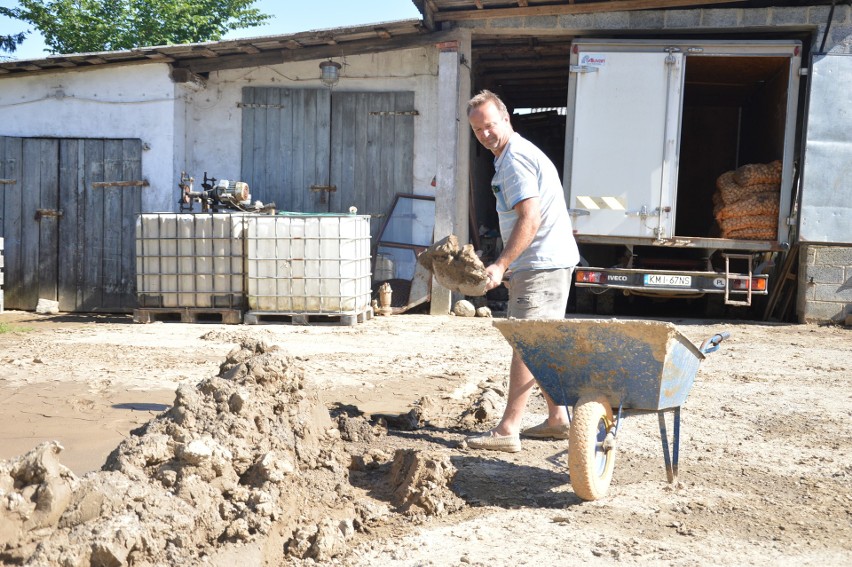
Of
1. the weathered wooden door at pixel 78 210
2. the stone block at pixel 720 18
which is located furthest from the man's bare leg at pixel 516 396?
the weathered wooden door at pixel 78 210

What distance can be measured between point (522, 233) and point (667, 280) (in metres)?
6.19

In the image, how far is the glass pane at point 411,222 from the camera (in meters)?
11.9

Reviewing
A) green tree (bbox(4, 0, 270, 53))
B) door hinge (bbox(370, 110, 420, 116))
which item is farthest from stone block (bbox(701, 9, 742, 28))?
green tree (bbox(4, 0, 270, 53))

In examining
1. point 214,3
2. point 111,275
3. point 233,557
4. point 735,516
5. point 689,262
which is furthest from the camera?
point 214,3

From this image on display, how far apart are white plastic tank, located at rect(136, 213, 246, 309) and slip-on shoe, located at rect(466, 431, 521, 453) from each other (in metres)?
5.97

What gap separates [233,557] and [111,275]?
9.62 m

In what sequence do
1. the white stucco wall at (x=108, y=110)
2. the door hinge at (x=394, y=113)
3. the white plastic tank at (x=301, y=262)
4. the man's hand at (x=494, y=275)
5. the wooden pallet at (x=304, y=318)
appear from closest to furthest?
the man's hand at (x=494, y=275), the white plastic tank at (x=301, y=262), the wooden pallet at (x=304, y=318), the white stucco wall at (x=108, y=110), the door hinge at (x=394, y=113)

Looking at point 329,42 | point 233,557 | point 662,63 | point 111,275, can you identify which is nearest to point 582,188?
point 662,63

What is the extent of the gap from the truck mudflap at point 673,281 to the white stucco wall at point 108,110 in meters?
5.88

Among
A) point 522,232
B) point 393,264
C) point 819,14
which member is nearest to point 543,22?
point 819,14

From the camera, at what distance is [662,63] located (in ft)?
33.3

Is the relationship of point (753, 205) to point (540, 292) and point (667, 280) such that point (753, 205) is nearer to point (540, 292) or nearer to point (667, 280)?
point (667, 280)

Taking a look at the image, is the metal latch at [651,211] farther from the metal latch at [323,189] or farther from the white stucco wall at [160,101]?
the metal latch at [323,189]

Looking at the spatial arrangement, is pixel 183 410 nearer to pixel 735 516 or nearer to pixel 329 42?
pixel 735 516
